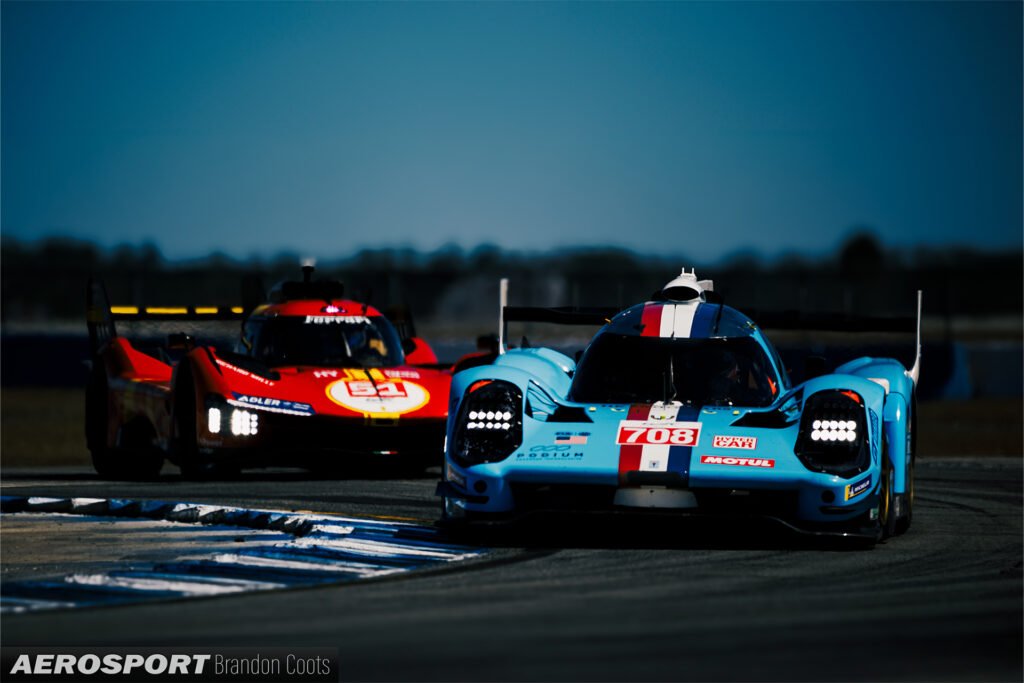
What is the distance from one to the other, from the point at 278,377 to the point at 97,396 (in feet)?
6.83

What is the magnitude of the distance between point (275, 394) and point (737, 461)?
17.5 ft

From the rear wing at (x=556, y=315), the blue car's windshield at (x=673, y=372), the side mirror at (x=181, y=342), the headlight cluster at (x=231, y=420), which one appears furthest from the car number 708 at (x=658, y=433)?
the side mirror at (x=181, y=342)

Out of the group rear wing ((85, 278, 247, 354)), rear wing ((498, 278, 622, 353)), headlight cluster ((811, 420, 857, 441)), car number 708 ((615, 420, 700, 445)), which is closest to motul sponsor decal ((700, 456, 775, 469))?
car number 708 ((615, 420, 700, 445))

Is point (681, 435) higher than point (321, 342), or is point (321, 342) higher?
point (321, 342)

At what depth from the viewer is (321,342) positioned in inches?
562

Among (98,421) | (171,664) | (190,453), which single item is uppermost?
(98,421)

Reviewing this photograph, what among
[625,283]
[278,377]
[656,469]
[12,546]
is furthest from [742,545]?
[625,283]

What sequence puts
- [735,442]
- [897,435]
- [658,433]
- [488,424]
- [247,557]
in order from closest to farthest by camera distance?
[247,557]
[735,442]
[658,433]
[488,424]
[897,435]

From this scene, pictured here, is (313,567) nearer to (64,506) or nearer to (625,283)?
(64,506)

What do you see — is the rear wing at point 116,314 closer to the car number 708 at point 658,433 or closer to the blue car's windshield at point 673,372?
the blue car's windshield at point 673,372

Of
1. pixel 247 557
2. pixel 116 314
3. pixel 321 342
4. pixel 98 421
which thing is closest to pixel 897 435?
pixel 247 557

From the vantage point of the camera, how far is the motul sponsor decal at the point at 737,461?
8.50 metres

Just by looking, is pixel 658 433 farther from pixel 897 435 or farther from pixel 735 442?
pixel 897 435

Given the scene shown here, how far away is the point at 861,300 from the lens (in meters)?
31.5
